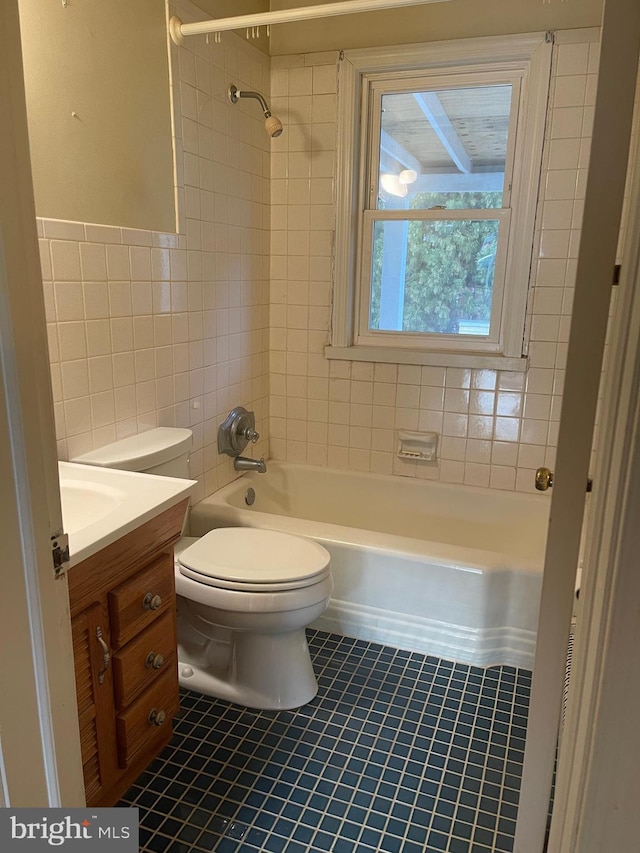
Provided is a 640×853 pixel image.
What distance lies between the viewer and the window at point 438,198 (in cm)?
243

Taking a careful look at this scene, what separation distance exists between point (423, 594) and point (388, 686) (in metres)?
0.34

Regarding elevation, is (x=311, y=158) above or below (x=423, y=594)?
above

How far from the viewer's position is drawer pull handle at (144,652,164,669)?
1555mm

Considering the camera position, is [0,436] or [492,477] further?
[492,477]

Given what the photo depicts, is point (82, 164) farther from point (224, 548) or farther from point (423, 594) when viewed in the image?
point (423, 594)

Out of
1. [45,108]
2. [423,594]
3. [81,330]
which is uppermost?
[45,108]

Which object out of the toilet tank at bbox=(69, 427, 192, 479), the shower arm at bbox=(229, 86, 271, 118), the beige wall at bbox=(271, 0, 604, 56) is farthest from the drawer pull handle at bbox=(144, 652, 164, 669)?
the beige wall at bbox=(271, 0, 604, 56)

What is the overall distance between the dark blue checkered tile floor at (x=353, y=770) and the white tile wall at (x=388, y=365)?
3.31ft

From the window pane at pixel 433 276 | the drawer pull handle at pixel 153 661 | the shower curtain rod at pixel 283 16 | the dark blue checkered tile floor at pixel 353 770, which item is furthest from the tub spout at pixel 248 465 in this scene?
the shower curtain rod at pixel 283 16

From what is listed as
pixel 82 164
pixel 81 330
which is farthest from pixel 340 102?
pixel 81 330

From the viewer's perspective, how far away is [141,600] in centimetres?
149

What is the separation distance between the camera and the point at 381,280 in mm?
2775

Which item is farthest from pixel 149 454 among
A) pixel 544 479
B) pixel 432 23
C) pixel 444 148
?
pixel 432 23

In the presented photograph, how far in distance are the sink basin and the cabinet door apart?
0.72 feet
